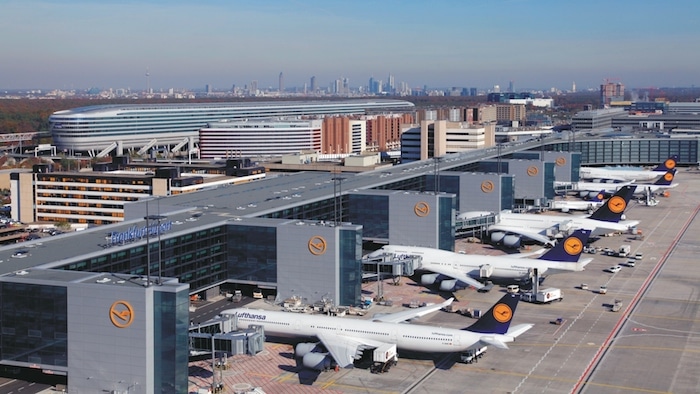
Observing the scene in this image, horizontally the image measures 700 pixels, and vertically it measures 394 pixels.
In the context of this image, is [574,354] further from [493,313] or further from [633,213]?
[633,213]

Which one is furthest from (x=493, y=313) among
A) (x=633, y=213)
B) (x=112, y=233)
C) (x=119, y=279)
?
(x=633, y=213)

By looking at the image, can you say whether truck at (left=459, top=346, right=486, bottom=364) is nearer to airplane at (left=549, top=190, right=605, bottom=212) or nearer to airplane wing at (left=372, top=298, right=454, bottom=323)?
airplane wing at (left=372, top=298, right=454, bottom=323)

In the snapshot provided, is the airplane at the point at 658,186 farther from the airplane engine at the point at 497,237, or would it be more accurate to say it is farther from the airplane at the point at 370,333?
the airplane at the point at 370,333

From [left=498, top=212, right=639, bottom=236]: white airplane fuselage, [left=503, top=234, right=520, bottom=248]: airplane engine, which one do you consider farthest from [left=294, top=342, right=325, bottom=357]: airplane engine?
[left=498, top=212, right=639, bottom=236]: white airplane fuselage

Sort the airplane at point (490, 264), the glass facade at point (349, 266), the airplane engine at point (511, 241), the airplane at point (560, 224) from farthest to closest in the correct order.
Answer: the airplane at point (560, 224)
the airplane engine at point (511, 241)
the airplane at point (490, 264)
the glass facade at point (349, 266)

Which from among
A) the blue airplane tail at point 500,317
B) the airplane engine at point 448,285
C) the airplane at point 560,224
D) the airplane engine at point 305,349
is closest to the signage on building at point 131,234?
the airplane engine at point 305,349

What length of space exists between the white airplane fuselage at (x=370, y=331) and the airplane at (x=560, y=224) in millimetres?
59665

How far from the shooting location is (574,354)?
77250 millimetres

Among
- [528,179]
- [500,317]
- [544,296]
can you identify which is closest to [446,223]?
[544,296]

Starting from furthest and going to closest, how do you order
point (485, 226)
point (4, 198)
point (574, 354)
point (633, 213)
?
point (4, 198)
point (633, 213)
point (485, 226)
point (574, 354)

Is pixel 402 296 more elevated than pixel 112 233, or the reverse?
pixel 112 233

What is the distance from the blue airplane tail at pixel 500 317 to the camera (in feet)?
235

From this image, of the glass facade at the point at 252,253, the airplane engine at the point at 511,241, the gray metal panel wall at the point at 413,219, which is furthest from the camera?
the airplane engine at the point at 511,241

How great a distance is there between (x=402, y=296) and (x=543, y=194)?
83.8 m
